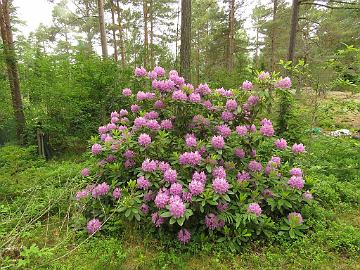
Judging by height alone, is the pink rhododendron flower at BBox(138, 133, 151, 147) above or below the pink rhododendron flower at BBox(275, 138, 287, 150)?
above

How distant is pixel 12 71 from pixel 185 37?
466 cm

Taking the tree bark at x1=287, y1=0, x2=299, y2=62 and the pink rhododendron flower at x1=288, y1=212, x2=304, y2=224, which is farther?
the tree bark at x1=287, y1=0, x2=299, y2=62

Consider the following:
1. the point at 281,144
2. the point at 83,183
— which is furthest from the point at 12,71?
the point at 281,144

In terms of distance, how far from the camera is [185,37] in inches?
266

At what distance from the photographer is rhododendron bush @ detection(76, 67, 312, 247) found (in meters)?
3.01

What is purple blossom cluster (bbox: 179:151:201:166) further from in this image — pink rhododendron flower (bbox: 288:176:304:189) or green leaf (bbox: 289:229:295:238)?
green leaf (bbox: 289:229:295:238)

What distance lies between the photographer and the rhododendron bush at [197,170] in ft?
9.86

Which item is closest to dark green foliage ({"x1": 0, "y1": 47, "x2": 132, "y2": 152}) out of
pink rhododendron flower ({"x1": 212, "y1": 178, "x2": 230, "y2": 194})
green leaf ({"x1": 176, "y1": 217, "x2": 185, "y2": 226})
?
pink rhododendron flower ({"x1": 212, "y1": 178, "x2": 230, "y2": 194})

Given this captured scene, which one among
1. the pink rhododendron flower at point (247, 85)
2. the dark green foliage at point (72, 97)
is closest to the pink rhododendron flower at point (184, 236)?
the pink rhododendron flower at point (247, 85)

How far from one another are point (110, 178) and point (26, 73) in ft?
23.0

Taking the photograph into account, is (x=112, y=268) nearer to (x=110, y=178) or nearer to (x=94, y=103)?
(x=110, y=178)

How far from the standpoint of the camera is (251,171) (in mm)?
3471

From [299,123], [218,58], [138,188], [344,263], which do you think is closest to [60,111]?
[138,188]

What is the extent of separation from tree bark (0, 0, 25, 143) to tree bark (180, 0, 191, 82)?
14.5ft
